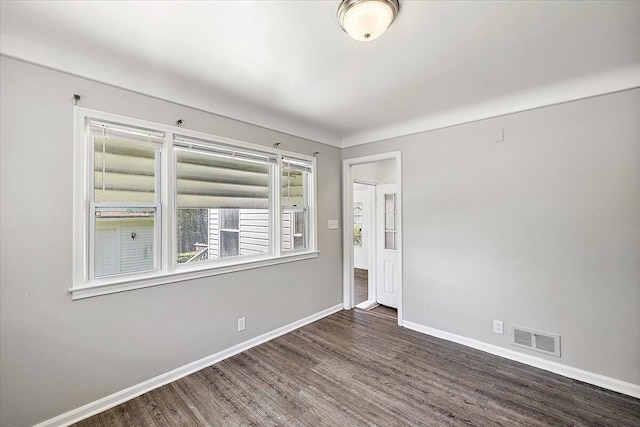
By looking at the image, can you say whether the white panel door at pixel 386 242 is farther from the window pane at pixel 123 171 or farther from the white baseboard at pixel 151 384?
the window pane at pixel 123 171

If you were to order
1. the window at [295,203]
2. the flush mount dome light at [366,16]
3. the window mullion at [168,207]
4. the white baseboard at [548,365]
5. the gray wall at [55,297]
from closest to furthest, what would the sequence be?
the flush mount dome light at [366,16], the gray wall at [55,297], the white baseboard at [548,365], the window mullion at [168,207], the window at [295,203]

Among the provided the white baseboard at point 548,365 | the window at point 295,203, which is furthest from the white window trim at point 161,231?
the white baseboard at point 548,365

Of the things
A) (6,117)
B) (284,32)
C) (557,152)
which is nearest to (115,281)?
(6,117)

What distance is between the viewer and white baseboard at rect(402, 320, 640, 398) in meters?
2.24

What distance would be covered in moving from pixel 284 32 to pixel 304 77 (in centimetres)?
59

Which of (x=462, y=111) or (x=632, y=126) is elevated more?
(x=462, y=111)

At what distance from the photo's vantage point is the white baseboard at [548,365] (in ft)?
7.34

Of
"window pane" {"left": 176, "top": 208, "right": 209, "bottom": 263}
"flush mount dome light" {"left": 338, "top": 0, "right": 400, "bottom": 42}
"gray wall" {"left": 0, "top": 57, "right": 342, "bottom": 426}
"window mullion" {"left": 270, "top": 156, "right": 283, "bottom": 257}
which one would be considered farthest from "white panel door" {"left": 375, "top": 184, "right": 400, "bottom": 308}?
"flush mount dome light" {"left": 338, "top": 0, "right": 400, "bottom": 42}

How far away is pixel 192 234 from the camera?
2.67m

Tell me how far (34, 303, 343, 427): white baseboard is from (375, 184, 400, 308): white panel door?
168 centimetres

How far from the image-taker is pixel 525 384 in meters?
Result: 2.35

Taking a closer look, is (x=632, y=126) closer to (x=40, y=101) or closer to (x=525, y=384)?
(x=525, y=384)

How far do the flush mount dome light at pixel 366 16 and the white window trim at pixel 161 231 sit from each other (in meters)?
1.70

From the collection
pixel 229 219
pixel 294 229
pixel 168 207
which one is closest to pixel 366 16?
pixel 168 207
